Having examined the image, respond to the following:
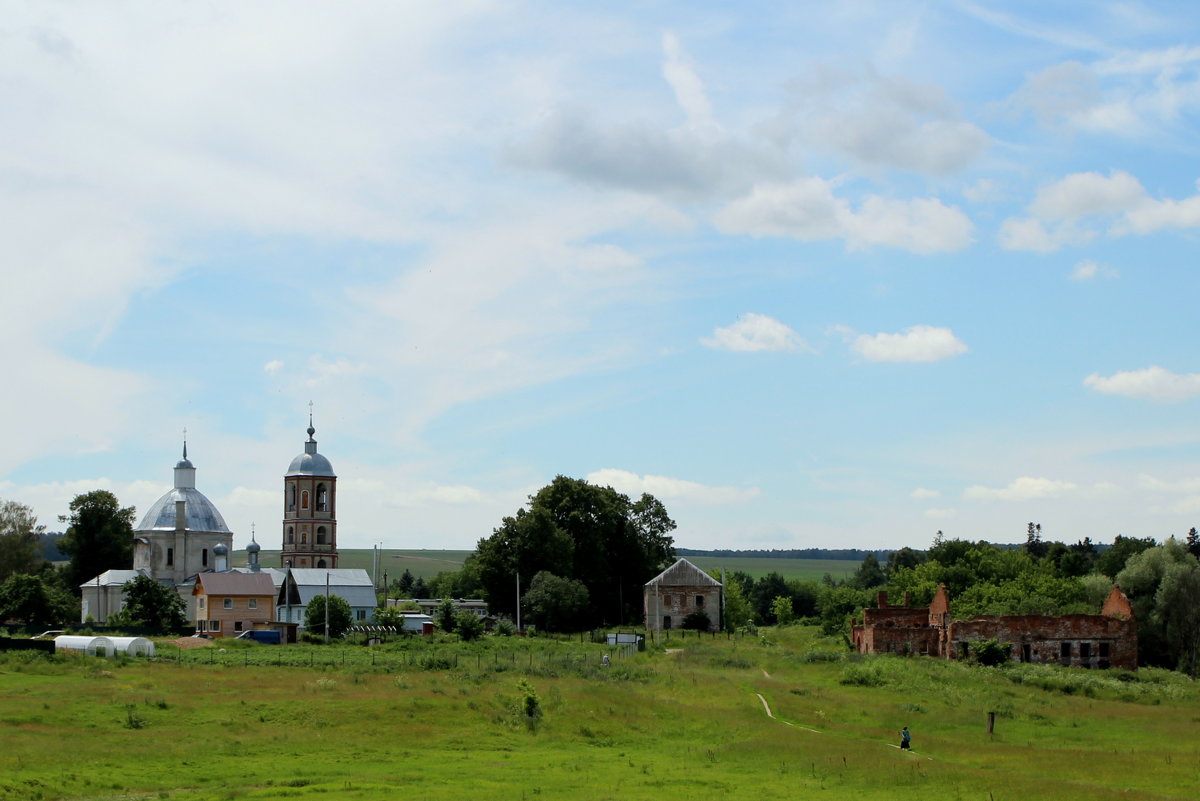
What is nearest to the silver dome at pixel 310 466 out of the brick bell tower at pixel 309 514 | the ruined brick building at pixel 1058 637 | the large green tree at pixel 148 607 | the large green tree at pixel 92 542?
the brick bell tower at pixel 309 514

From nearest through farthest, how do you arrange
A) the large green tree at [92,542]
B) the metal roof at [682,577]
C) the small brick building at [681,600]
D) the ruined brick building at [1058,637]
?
1. the ruined brick building at [1058,637]
2. the small brick building at [681,600]
3. the metal roof at [682,577]
4. the large green tree at [92,542]

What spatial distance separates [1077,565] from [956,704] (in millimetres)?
76016

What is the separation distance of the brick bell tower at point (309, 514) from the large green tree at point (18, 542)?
65.9ft

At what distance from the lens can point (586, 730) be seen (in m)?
39.4

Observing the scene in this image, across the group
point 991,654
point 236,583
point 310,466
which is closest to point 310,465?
point 310,466

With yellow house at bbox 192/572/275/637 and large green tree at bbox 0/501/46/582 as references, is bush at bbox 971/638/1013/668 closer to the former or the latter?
yellow house at bbox 192/572/275/637

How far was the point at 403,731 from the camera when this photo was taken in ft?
125

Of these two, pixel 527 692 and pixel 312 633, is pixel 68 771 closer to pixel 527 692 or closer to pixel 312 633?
pixel 527 692

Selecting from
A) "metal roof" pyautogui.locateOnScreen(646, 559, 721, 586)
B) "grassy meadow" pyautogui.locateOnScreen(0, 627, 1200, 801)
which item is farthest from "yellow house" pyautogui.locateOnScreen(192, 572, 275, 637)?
"grassy meadow" pyautogui.locateOnScreen(0, 627, 1200, 801)

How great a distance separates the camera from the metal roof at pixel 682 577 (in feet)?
282

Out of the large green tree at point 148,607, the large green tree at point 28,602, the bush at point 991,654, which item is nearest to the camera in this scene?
the bush at point 991,654

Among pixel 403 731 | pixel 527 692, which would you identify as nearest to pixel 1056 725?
pixel 527 692

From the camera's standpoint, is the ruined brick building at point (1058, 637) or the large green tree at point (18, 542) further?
the large green tree at point (18, 542)

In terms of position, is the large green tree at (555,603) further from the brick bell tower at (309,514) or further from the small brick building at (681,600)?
the brick bell tower at (309,514)
